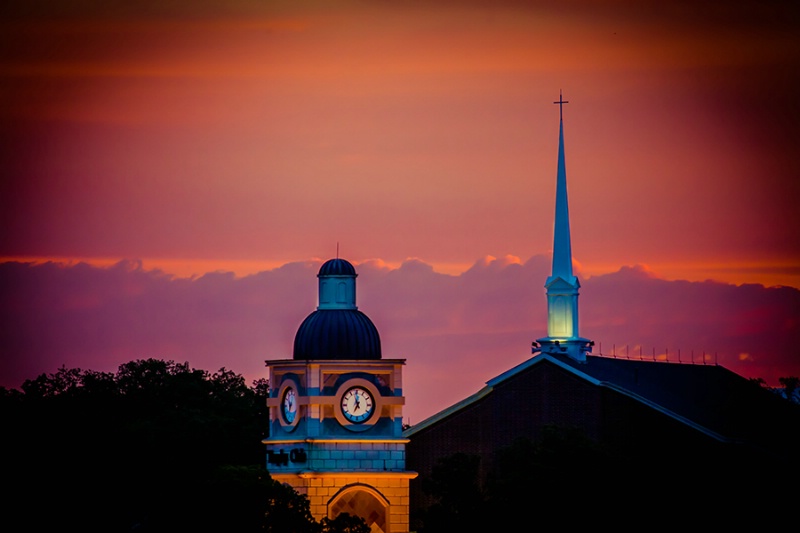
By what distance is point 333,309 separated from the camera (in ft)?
386

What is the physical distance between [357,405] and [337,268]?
250 inches

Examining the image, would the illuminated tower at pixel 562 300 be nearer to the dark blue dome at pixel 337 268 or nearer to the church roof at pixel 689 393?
the church roof at pixel 689 393

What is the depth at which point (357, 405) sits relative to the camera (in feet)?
385

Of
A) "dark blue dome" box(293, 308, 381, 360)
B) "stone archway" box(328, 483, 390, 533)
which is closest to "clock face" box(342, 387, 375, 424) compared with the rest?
"dark blue dome" box(293, 308, 381, 360)

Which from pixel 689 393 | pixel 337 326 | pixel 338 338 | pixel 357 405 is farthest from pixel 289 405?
pixel 689 393

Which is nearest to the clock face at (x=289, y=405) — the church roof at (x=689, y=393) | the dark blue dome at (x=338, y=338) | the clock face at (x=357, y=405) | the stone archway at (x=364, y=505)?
the dark blue dome at (x=338, y=338)

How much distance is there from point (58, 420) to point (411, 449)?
21979 millimetres

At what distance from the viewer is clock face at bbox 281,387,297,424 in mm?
117375

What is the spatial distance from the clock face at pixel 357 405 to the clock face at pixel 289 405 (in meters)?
2.32

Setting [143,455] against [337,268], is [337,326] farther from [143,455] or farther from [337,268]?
[143,455]

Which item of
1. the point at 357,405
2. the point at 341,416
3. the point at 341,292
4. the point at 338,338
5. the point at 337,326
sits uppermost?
the point at 341,292

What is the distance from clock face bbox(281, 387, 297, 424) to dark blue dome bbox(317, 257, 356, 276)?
18.3 feet

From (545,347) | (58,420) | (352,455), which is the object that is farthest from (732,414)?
(58,420)

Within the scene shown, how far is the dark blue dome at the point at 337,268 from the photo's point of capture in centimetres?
11725
